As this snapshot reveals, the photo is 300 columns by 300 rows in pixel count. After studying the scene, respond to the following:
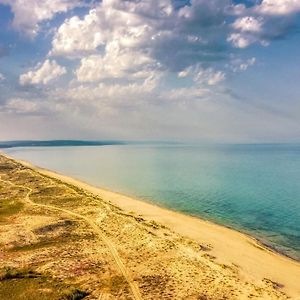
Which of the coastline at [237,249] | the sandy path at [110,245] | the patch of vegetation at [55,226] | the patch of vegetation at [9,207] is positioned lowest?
the coastline at [237,249]

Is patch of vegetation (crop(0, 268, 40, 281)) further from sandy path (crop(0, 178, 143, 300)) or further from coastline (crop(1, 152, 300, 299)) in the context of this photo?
coastline (crop(1, 152, 300, 299))

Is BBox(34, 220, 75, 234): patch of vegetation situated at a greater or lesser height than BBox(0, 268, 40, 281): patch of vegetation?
greater

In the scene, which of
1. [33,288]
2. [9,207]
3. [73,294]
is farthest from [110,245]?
[9,207]

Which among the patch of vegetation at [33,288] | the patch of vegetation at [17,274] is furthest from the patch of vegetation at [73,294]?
→ the patch of vegetation at [17,274]

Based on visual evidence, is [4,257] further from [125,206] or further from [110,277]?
[125,206]

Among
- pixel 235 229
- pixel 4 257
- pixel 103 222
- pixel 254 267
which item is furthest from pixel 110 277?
pixel 235 229

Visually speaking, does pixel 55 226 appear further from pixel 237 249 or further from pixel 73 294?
pixel 237 249

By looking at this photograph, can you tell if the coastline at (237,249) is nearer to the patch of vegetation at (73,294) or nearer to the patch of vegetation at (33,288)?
the patch of vegetation at (73,294)

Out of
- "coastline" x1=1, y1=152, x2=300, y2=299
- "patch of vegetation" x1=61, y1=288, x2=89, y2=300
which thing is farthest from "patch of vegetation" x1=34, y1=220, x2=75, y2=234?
"patch of vegetation" x1=61, y1=288, x2=89, y2=300
